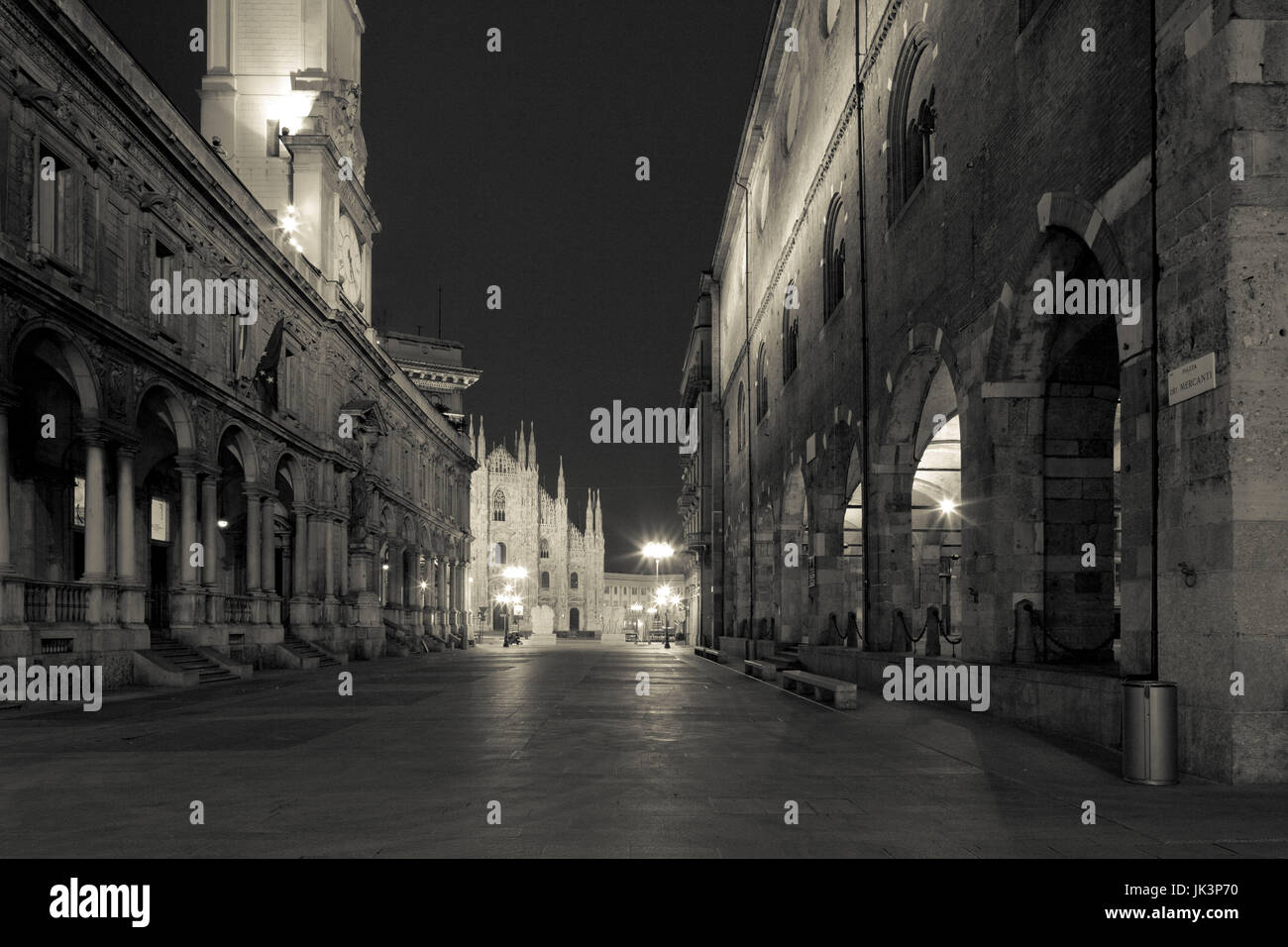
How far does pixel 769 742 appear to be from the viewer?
12.2m

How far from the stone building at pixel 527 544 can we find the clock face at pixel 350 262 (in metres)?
62.2

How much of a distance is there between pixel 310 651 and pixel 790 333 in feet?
62.2

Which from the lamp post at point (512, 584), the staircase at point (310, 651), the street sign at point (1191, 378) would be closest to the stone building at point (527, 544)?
the lamp post at point (512, 584)

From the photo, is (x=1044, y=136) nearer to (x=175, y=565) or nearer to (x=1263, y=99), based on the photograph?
(x=1263, y=99)

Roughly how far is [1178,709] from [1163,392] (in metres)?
3.04

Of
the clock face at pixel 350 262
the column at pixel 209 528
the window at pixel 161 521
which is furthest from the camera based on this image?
the clock face at pixel 350 262

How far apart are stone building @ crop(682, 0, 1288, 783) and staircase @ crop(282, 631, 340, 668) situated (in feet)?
50.7

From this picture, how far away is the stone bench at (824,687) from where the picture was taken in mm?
16672

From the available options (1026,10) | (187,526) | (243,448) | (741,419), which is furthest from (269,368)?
(741,419)

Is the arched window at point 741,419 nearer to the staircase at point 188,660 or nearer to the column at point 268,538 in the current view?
the column at point 268,538

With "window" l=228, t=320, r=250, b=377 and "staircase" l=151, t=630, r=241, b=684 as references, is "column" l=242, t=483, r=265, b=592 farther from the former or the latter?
"staircase" l=151, t=630, r=241, b=684

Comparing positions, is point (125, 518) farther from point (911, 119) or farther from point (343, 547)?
point (911, 119)

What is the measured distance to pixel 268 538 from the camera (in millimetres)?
31891
